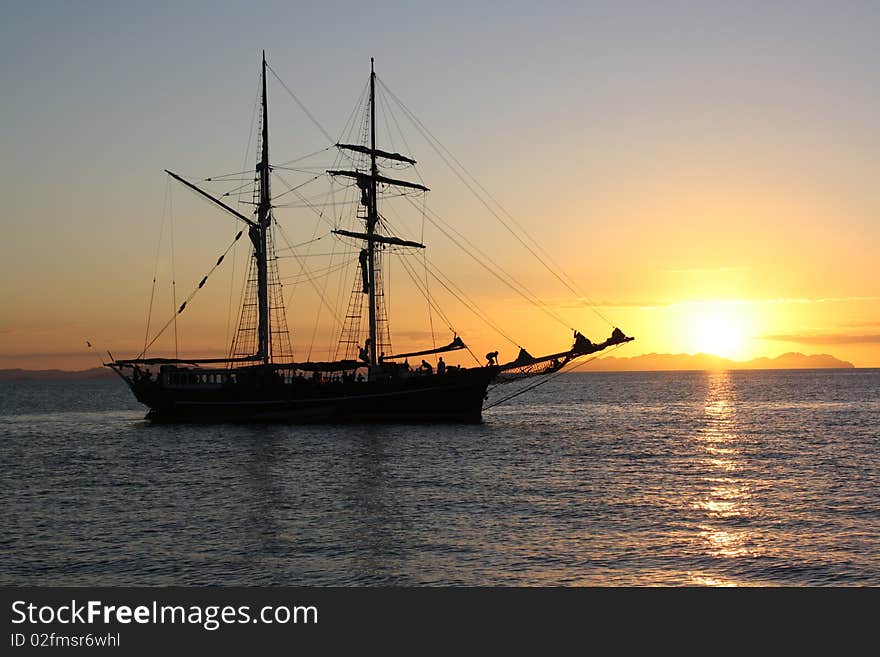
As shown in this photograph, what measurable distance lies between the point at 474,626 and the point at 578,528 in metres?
14.9

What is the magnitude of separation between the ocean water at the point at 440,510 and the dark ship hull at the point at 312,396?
4.74m

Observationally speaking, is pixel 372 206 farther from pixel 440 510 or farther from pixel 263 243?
pixel 440 510

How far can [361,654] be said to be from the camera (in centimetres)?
1516

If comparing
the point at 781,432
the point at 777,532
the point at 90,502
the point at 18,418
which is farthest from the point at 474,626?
the point at 18,418

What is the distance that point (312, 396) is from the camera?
263ft

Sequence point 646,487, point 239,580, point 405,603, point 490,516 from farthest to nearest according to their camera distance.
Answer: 1. point 646,487
2. point 490,516
3. point 239,580
4. point 405,603

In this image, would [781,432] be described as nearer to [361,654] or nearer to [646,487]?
[646,487]

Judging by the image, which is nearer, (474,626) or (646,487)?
(474,626)

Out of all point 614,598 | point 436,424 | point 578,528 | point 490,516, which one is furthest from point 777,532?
point 436,424

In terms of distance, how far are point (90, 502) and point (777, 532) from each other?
1075 inches

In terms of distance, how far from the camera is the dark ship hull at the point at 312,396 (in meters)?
78.4

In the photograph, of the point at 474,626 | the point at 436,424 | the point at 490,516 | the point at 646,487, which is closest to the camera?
the point at 474,626

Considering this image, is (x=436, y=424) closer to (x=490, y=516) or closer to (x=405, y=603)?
→ (x=490, y=516)

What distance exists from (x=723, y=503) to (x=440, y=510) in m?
11.9
